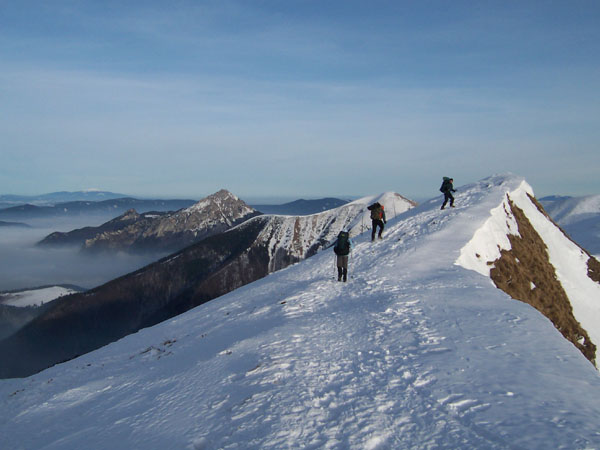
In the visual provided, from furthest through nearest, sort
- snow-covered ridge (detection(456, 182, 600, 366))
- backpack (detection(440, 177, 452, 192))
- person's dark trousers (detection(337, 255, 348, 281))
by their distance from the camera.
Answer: backpack (detection(440, 177, 452, 192)) → snow-covered ridge (detection(456, 182, 600, 366)) → person's dark trousers (detection(337, 255, 348, 281))

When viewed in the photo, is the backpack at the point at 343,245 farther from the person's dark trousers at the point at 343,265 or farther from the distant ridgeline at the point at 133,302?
the distant ridgeline at the point at 133,302

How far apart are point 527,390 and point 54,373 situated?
23.0m

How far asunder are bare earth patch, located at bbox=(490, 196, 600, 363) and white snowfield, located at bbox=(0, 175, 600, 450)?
17.0 feet

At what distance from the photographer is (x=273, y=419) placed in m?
7.43

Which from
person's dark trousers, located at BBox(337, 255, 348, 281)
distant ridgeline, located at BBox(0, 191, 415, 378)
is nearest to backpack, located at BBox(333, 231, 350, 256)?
person's dark trousers, located at BBox(337, 255, 348, 281)

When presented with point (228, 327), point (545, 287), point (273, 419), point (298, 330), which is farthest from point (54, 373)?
point (545, 287)

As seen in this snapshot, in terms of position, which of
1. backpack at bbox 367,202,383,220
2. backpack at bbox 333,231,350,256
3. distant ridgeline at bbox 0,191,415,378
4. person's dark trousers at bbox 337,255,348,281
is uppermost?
backpack at bbox 367,202,383,220

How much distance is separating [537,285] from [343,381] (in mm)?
21473

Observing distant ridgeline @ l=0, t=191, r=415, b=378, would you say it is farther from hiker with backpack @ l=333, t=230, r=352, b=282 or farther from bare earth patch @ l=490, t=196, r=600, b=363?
hiker with backpack @ l=333, t=230, r=352, b=282

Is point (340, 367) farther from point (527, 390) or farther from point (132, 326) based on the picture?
point (132, 326)

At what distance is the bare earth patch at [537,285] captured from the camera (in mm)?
21688

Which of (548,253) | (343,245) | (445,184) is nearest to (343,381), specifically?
(343,245)

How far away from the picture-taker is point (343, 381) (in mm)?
8789

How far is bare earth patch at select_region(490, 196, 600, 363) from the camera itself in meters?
21.7
